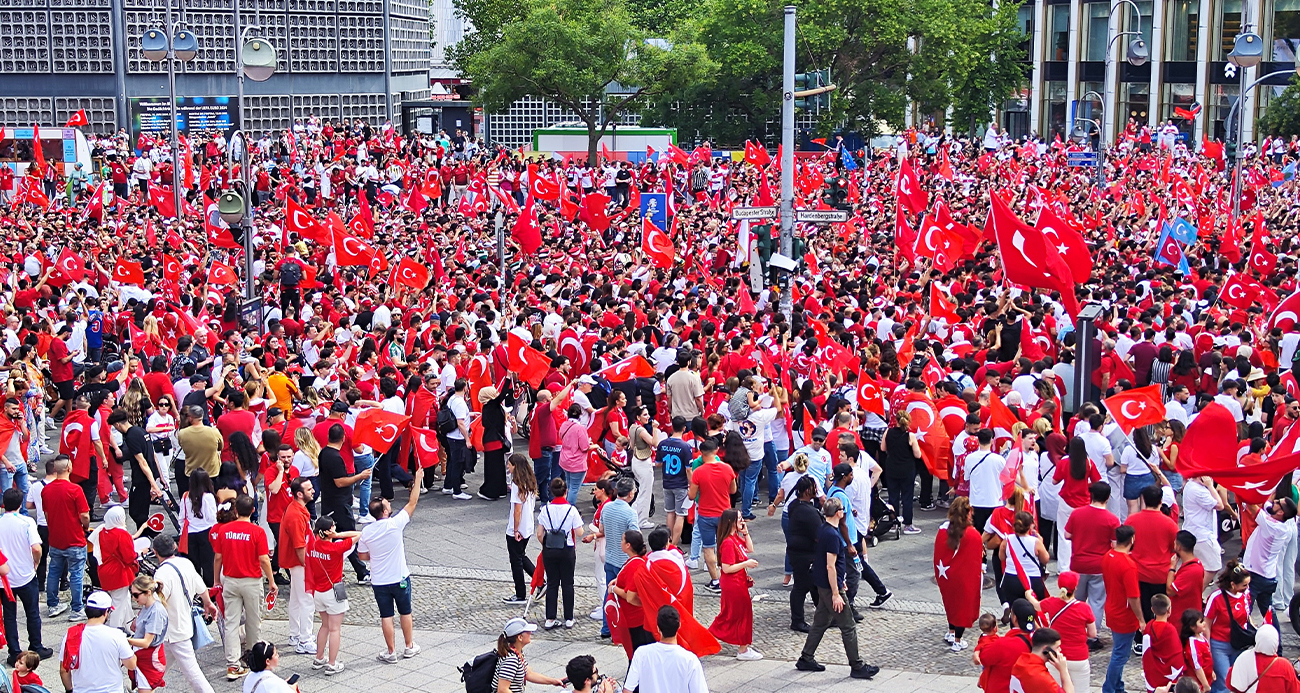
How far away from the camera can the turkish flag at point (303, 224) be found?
82.0 feet

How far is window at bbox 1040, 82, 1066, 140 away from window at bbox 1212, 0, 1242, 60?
9686 mm

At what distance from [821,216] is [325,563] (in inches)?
508

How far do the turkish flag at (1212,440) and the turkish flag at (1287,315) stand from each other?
5.49m

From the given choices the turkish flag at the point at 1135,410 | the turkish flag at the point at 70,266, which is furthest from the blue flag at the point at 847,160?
the turkish flag at the point at 1135,410

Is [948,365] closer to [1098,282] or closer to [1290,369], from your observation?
[1290,369]

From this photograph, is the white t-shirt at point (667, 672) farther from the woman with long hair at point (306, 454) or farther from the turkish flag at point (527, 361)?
the turkish flag at point (527, 361)

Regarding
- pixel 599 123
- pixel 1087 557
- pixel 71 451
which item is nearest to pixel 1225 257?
pixel 1087 557

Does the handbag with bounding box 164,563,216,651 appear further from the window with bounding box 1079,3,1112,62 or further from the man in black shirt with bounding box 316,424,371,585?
the window with bounding box 1079,3,1112,62

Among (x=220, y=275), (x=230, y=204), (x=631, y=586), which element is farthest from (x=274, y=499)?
(x=220, y=275)

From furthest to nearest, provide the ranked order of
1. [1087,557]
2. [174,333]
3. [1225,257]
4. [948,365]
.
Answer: [1225,257], [174,333], [948,365], [1087,557]

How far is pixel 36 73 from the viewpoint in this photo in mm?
60969

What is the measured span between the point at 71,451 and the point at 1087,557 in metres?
8.46

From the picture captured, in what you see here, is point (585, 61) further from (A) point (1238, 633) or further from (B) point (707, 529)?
(A) point (1238, 633)

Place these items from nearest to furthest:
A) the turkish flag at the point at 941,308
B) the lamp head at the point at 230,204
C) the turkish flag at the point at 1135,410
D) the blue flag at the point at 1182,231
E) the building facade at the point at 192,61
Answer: the turkish flag at the point at 1135,410
the turkish flag at the point at 941,308
the lamp head at the point at 230,204
the blue flag at the point at 1182,231
the building facade at the point at 192,61
